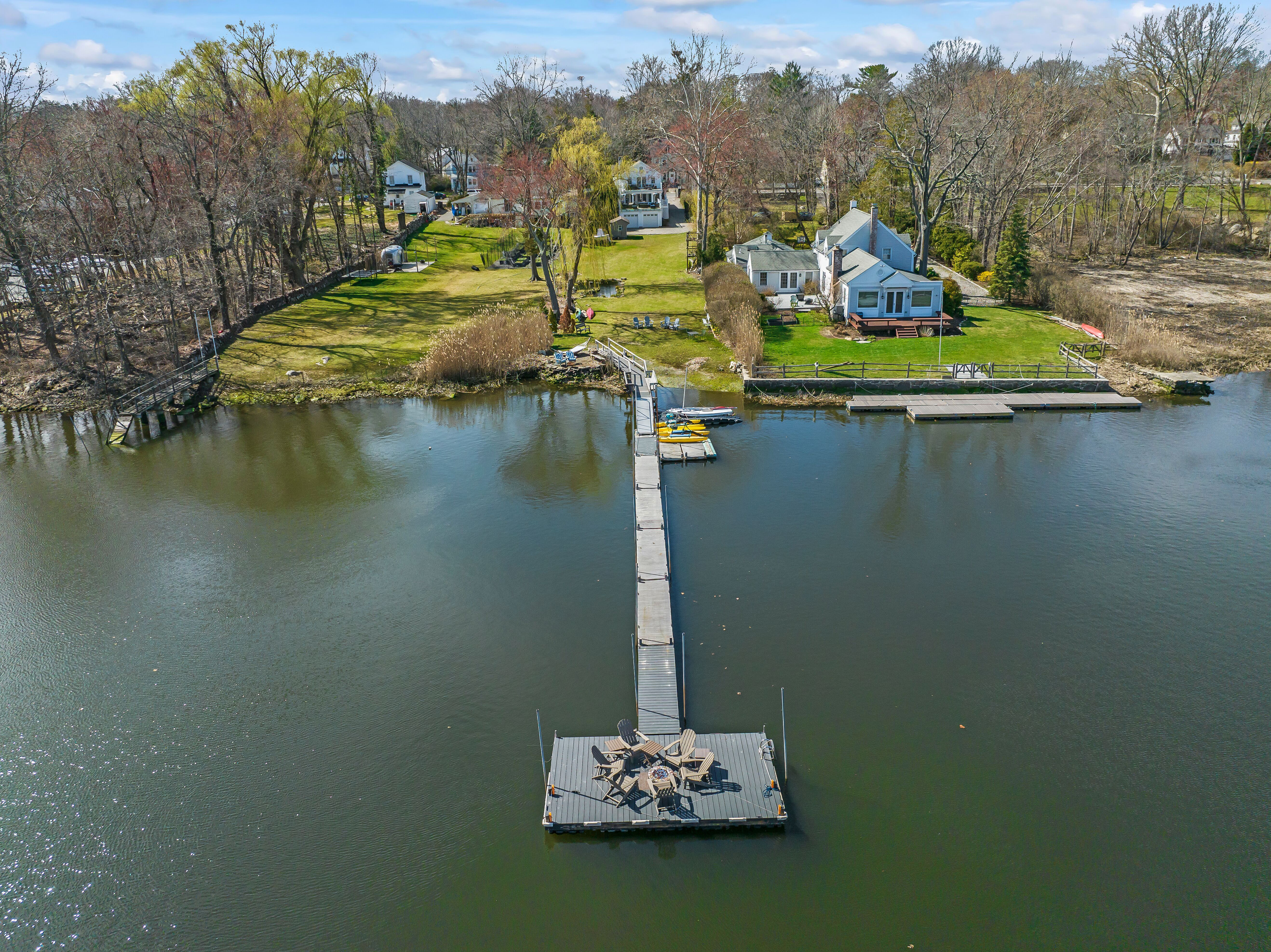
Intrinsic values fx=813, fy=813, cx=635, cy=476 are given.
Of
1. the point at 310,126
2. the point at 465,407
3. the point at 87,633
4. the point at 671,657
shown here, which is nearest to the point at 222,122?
the point at 310,126

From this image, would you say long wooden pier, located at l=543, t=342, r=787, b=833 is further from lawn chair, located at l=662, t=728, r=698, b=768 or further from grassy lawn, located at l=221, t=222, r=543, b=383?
grassy lawn, located at l=221, t=222, r=543, b=383

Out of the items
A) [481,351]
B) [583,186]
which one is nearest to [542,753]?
[481,351]

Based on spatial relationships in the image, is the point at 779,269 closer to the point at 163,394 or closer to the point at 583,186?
the point at 583,186

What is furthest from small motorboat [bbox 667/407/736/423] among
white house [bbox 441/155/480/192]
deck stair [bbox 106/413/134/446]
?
white house [bbox 441/155/480/192]

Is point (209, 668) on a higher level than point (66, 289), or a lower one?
lower

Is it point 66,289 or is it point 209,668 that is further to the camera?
point 66,289

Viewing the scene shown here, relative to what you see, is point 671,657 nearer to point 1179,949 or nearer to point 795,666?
point 795,666

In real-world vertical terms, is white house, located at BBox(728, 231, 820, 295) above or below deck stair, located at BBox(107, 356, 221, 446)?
above
